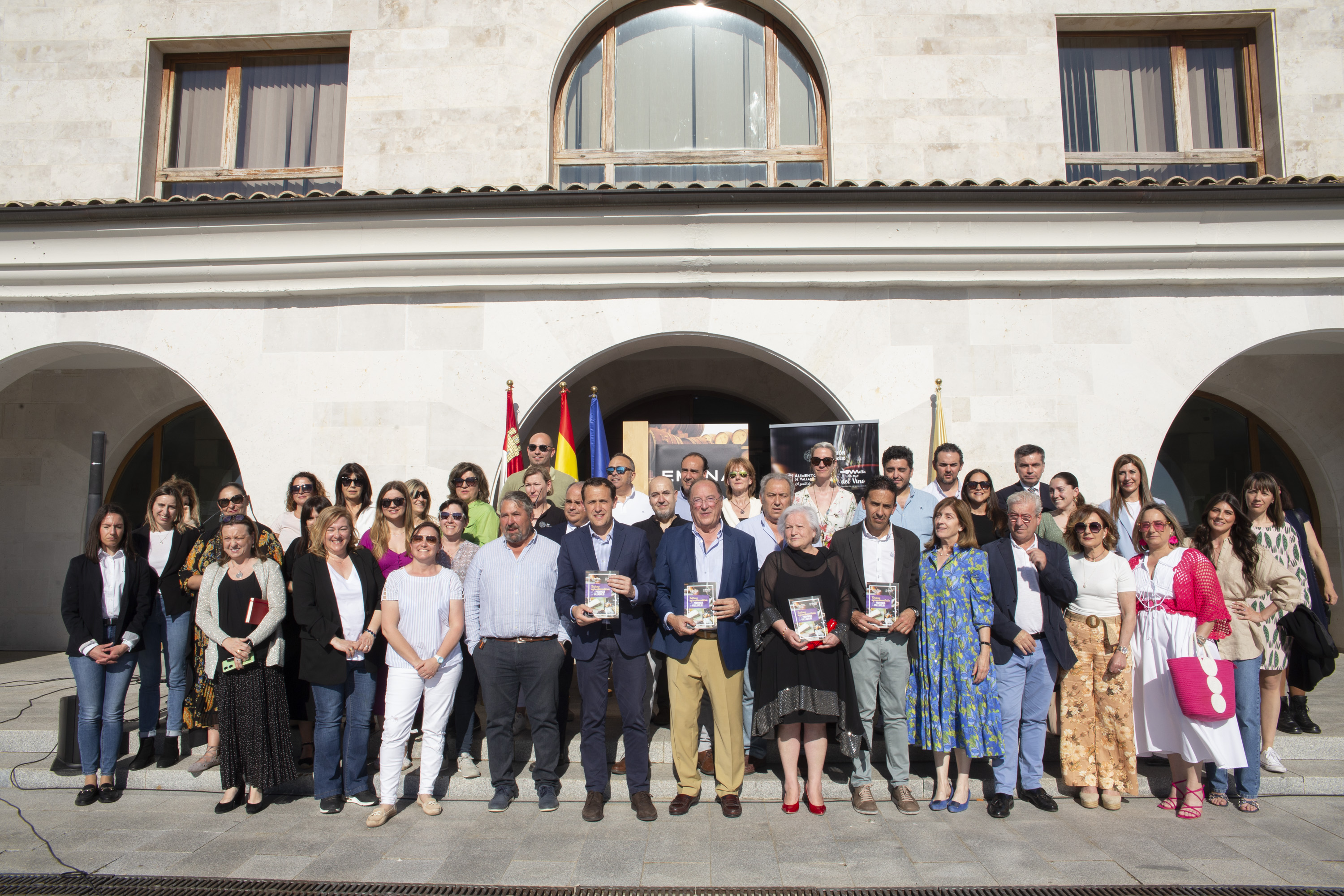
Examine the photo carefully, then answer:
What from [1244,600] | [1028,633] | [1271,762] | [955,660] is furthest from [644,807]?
[1271,762]

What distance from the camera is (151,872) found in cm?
438

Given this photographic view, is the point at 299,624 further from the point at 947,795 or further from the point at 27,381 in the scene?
the point at 27,381

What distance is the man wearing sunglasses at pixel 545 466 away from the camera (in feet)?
21.8

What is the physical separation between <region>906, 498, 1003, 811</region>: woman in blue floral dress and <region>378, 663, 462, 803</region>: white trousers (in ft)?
9.86

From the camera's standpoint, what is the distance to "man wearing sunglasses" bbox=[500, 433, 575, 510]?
21.8 ft

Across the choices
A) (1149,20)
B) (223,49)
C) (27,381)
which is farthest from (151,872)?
(1149,20)

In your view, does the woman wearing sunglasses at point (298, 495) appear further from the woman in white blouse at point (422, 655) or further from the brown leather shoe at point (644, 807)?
the brown leather shoe at point (644, 807)

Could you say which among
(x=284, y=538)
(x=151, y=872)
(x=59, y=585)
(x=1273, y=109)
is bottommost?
(x=151, y=872)

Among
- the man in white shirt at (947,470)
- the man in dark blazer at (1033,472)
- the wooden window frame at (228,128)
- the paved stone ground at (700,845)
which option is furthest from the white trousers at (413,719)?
the wooden window frame at (228,128)

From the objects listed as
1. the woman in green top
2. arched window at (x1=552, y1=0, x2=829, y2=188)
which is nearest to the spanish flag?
the woman in green top

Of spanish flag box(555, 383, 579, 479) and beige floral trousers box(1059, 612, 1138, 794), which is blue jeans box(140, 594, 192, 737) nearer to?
spanish flag box(555, 383, 579, 479)

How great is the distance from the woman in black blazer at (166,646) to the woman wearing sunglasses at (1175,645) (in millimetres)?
6647

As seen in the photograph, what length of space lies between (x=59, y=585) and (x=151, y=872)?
25.9 ft

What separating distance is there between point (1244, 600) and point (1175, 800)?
143 cm
